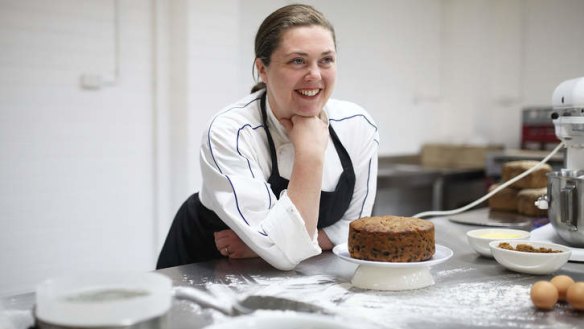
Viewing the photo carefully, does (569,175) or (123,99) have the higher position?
(123,99)

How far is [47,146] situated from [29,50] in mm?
549

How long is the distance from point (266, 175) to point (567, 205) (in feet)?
2.88

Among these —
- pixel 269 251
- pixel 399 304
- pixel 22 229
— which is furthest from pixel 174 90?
pixel 399 304

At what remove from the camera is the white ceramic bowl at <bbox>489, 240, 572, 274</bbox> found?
141 centimetres

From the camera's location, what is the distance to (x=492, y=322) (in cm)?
112

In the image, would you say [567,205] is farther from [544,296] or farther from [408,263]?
[408,263]

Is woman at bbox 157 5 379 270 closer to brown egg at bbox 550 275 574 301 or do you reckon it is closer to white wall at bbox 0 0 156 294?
brown egg at bbox 550 275 574 301

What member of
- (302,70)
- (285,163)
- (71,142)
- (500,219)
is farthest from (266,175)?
(71,142)

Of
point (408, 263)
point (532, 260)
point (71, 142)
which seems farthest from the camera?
point (71, 142)

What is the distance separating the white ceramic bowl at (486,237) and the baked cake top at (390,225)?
1.05 ft

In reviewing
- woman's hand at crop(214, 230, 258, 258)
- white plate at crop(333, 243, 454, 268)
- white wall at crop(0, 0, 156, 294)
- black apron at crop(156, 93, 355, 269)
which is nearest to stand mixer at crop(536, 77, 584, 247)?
white plate at crop(333, 243, 454, 268)

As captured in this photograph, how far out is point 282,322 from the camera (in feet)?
3.21

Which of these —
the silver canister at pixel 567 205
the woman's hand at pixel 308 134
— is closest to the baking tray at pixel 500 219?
the silver canister at pixel 567 205

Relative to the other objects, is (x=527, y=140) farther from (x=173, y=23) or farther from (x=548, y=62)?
(x=173, y=23)
